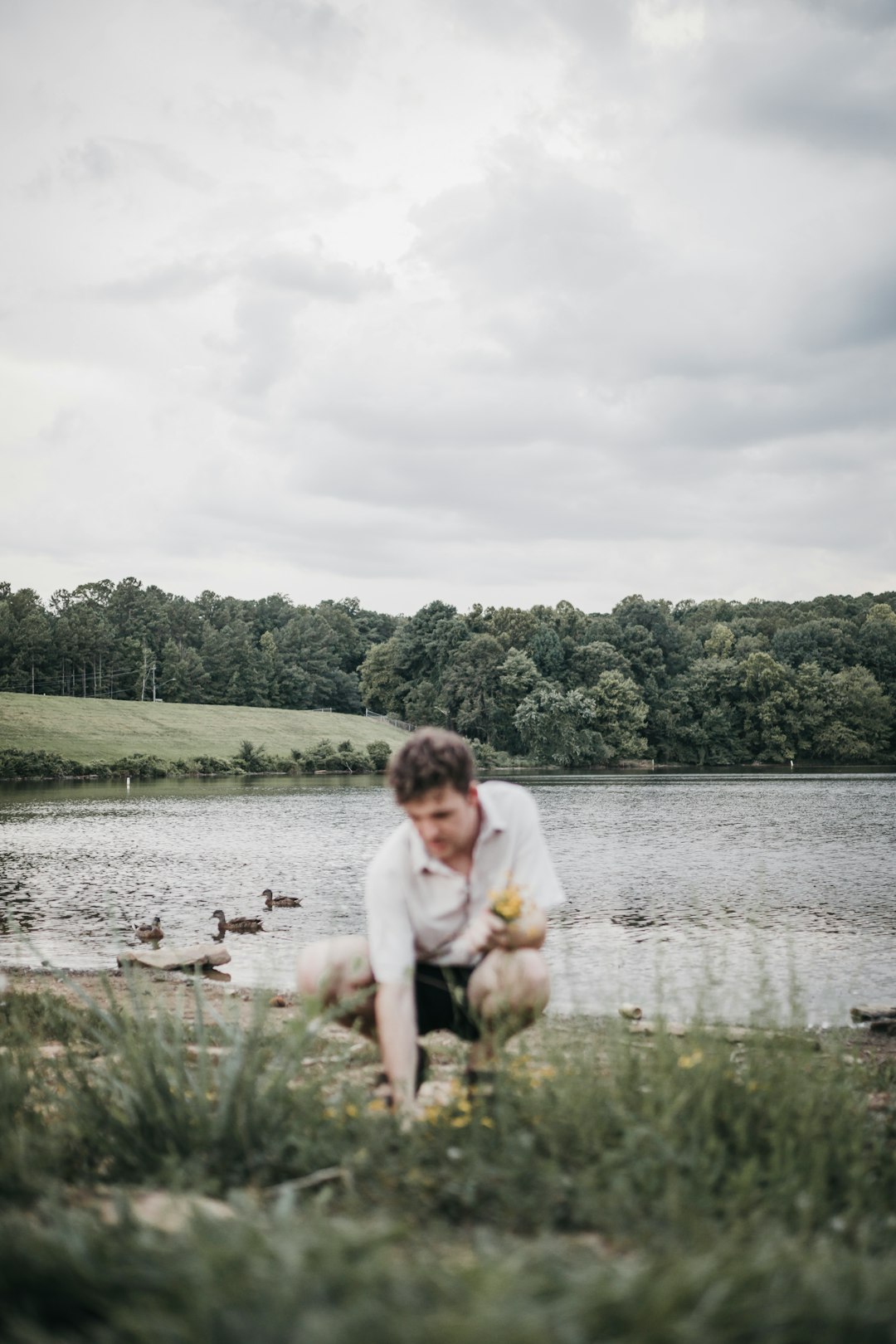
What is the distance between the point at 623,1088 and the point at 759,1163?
1.62 feet

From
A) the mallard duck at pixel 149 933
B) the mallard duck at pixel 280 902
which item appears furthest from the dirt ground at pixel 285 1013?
the mallard duck at pixel 280 902

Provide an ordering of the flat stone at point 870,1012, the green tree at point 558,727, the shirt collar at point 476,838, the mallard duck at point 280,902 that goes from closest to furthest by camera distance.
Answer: the shirt collar at point 476,838
the flat stone at point 870,1012
the mallard duck at point 280,902
the green tree at point 558,727

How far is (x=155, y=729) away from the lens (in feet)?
233

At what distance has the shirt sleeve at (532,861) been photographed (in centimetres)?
410

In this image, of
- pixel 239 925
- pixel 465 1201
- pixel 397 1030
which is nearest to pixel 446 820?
pixel 397 1030

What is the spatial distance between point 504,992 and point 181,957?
8013 millimetres

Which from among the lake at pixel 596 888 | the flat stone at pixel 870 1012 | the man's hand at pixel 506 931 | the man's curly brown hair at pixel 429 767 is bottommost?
the lake at pixel 596 888

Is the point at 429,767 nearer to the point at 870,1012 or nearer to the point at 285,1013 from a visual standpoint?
the point at 285,1013

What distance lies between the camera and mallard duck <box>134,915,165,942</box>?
13.2 metres

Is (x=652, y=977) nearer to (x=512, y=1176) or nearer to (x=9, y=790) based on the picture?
(x=512, y=1176)

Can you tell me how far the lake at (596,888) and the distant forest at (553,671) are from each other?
47.7 meters

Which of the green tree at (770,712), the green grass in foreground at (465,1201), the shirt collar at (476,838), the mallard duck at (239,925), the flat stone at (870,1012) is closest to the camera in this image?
the green grass in foreground at (465,1201)

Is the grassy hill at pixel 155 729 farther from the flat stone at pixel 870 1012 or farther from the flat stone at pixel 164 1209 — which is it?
the flat stone at pixel 164 1209

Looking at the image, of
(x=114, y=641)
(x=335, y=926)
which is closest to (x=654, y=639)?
(x=114, y=641)
